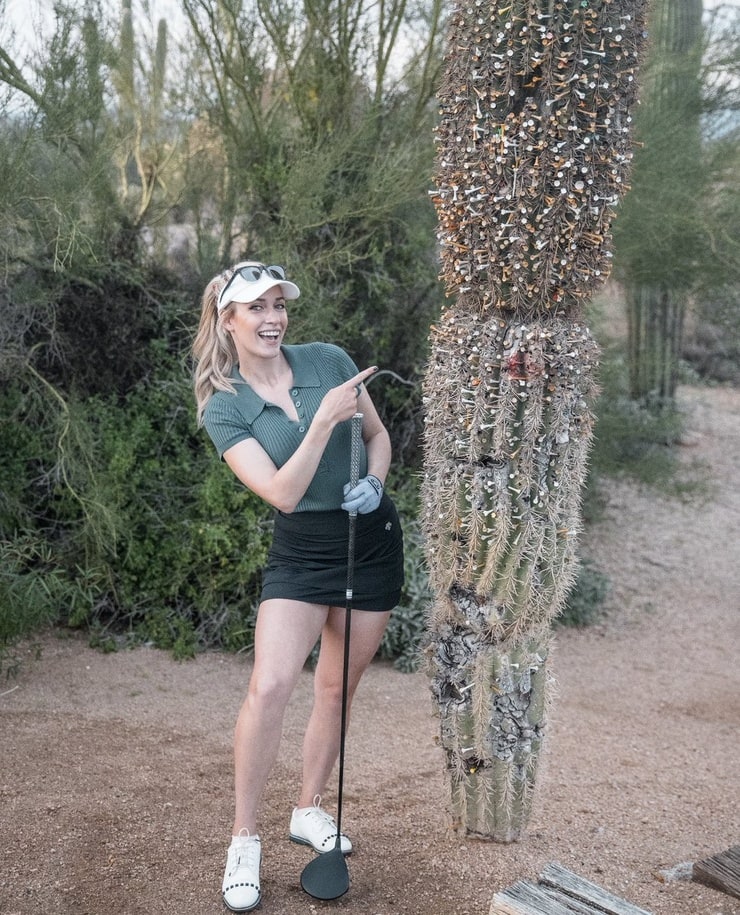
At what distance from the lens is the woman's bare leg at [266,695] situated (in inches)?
116

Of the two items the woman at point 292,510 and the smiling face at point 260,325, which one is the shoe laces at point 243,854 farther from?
the smiling face at point 260,325

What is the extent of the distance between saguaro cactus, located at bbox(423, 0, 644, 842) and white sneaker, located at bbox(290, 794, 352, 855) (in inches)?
16.9

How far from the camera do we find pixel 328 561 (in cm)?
314

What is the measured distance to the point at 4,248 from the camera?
204 inches

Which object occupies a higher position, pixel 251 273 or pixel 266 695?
pixel 251 273

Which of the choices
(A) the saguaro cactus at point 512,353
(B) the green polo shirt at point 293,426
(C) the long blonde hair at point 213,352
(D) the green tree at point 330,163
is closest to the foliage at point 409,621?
(D) the green tree at point 330,163

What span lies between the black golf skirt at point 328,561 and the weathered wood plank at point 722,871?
134 cm

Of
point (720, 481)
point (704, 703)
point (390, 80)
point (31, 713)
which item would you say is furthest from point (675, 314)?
point (31, 713)

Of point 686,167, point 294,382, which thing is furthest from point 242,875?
point 686,167

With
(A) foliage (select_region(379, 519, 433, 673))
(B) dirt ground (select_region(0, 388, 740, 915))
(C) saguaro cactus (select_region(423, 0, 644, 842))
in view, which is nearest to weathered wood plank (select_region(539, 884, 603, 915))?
(B) dirt ground (select_region(0, 388, 740, 915))

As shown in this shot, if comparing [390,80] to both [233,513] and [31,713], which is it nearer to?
[233,513]

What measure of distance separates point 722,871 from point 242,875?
1.53 meters

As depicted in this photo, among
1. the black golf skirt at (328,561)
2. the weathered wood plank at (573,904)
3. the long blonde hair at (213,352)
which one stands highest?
the long blonde hair at (213,352)

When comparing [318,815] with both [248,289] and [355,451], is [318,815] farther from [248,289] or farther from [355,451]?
[248,289]
